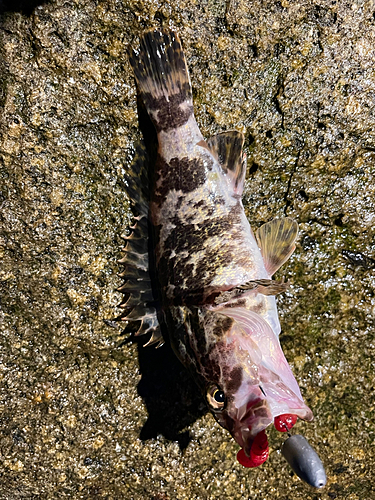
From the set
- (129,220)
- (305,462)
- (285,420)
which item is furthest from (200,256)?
(305,462)

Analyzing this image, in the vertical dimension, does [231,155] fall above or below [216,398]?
above

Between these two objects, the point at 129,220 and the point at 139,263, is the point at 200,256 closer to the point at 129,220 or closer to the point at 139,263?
the point at 139,263

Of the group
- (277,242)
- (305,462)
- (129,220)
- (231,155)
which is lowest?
(305,462)

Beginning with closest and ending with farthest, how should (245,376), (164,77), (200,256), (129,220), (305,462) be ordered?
(245,376) → (305,462) → (200,256) → (164,77) → (129,220)

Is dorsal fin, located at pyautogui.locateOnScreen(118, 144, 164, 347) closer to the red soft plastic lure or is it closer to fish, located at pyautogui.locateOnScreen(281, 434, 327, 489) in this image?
the red soft plastic lure

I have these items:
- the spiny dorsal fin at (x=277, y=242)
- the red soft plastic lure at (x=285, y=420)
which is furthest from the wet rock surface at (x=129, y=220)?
the red soft plastic lure at (x=285, y=420)

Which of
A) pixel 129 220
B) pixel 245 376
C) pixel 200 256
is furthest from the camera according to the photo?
pixel 129 220

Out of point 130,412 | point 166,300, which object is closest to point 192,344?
point 166,300

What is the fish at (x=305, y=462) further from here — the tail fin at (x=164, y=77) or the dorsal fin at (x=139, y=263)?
the tail fin at (x=164, y=77)
